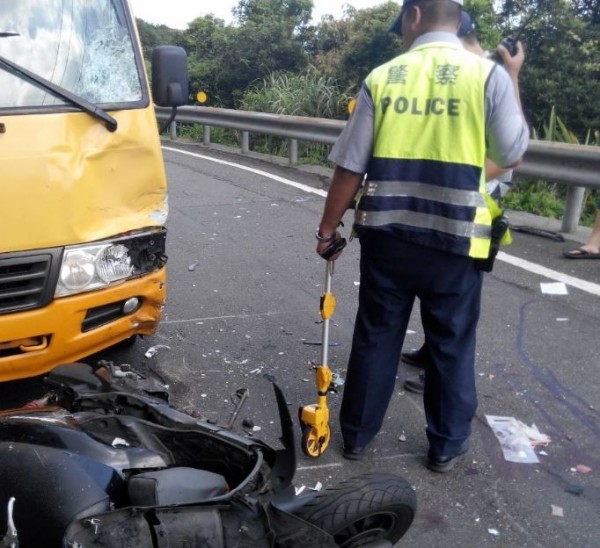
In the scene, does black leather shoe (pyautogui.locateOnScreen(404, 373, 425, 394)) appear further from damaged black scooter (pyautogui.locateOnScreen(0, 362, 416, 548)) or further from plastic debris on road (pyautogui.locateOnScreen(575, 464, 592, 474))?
damaged black scooter (pyautogui.locateOnScreen(0, 362, 416, 548))

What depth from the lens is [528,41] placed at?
15.8m

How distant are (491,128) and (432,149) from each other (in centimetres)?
24

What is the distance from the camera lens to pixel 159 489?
2.13 m

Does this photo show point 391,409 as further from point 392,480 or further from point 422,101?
point 422,101

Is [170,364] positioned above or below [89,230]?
below

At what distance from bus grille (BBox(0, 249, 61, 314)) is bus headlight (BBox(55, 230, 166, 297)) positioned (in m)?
0.05

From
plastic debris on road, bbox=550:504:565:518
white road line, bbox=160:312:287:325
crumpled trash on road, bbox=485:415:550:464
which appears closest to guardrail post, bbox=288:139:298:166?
white road line, bbox=160:312:287:325

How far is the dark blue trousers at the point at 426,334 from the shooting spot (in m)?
3.26

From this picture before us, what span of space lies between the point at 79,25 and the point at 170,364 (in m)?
1.96

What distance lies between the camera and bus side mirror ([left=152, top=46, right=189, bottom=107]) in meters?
4.41

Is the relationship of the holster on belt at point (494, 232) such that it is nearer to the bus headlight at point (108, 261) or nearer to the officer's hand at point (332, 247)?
the officer's hand at point (332, 247)

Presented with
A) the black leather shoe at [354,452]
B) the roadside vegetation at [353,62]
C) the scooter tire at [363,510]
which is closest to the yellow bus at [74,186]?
the black leather shoe at [354,452]

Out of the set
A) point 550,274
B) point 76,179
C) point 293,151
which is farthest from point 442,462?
point 293,151

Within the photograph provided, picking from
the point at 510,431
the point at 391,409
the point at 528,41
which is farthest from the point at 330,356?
the point at 528,41
